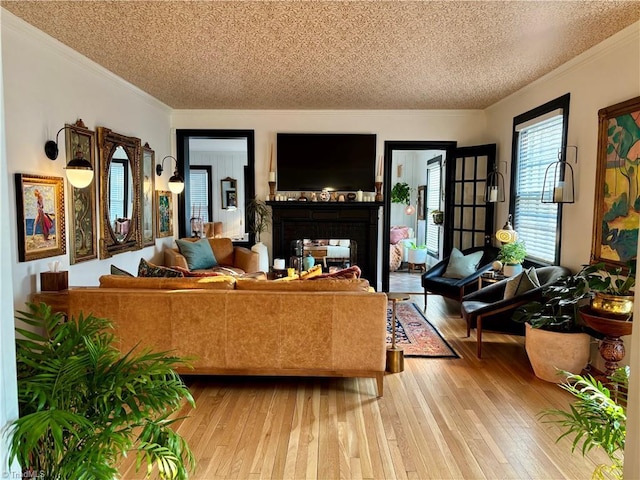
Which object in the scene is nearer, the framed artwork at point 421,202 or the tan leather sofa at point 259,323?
the tan leather sofa at point 259,323

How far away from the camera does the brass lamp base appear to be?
12.0ft

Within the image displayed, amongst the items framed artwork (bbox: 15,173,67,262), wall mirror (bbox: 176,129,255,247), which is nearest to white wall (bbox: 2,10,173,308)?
framed artwork (bbox: 15,173,67,262)

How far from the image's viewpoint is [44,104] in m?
3.61

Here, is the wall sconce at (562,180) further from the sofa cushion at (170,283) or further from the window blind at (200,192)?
the window blind at (200,192)

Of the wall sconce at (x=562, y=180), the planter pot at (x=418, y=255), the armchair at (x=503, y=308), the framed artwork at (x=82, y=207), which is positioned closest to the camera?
the armchair at (x=503, y=308)

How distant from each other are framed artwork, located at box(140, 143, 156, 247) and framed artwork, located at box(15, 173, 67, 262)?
1649 mm

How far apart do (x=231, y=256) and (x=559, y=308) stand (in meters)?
4.38

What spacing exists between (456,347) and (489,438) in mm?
1712

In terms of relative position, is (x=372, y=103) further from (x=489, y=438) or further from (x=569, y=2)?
(x=489, y=438)

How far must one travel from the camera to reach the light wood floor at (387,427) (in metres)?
2.35

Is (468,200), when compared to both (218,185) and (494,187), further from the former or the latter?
(218,185)

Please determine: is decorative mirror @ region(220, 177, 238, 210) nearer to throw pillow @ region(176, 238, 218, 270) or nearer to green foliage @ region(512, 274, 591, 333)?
throw pillow @ region(176, 238, 218, 270)

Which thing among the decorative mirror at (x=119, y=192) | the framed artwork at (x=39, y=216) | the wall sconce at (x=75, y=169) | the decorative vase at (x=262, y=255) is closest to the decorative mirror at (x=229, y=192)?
the decorative vase at (x=262, y=255)

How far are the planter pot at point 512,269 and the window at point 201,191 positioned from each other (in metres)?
7.55
